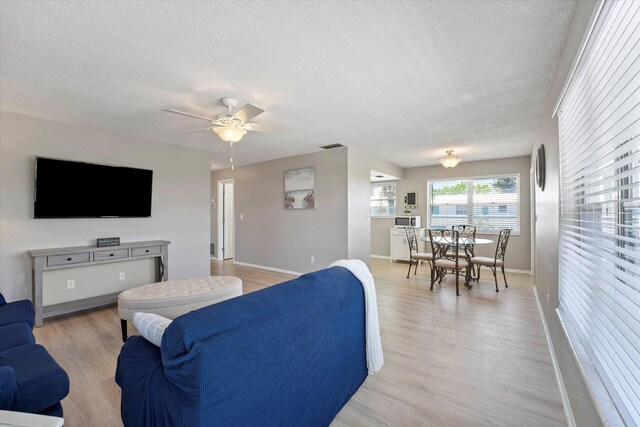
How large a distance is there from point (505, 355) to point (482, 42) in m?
2.50

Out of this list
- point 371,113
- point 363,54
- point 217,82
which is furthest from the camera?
point 371,113

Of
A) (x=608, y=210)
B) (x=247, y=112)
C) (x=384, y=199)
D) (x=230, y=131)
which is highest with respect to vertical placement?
(x=247, y=112)

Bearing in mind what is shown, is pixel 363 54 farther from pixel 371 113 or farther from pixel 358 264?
pixel 358 264

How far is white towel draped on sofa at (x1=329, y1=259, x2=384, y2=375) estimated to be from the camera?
1.95m

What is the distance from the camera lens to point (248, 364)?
1.10 meters

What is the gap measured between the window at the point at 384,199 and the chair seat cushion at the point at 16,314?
267 inches

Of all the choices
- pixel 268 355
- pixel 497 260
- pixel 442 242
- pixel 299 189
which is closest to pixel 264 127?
pixel 268 355

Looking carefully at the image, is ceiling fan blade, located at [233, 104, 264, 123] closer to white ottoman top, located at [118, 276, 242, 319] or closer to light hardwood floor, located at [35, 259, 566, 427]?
white ottoman top, located at [118, 276, 242, 319]

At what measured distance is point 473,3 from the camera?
1548mm

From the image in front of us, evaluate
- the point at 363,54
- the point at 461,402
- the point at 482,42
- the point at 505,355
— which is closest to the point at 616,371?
the point at 461,402

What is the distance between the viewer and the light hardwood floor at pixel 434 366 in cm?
174

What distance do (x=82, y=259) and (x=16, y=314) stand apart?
1.36 meters

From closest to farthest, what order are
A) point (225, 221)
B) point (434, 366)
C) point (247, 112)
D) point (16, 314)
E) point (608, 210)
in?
1. point (608, 210)
2. point (16, 314)
3. point (434, 366)
4. point (247, 112)
5. point (225, 221)

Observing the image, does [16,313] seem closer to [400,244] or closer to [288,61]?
[288,61]
